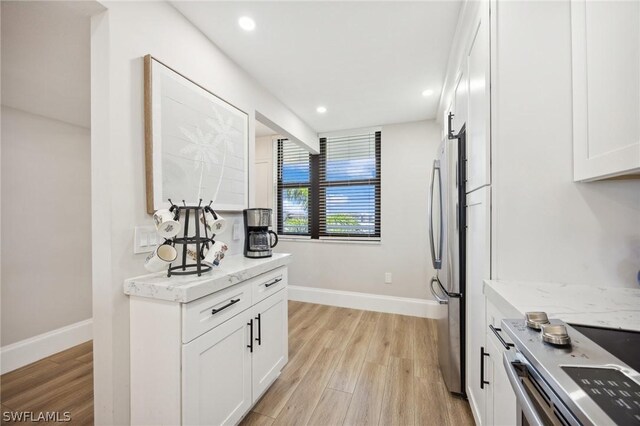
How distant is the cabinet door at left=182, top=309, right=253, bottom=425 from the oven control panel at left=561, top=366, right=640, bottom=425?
51.1 inches

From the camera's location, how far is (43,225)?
2.30 m

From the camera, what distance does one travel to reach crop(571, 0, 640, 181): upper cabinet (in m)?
0.76

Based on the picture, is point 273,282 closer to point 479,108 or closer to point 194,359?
point 194,359

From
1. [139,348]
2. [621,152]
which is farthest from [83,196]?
[621,152]

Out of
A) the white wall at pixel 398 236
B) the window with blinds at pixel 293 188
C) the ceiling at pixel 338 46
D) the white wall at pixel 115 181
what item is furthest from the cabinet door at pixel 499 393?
the window with blinds at pixel 293 188

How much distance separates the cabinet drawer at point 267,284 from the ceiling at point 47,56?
162cm

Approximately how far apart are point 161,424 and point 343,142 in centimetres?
341

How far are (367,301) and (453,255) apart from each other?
1.96 metres

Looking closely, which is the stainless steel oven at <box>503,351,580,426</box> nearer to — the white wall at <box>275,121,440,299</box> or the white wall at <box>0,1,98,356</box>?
the white wall at <box>0,1,98,356</box>

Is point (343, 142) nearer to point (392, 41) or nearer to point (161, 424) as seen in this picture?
point (392, 41)

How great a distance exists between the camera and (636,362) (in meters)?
0.54

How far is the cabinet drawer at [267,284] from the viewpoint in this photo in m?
1.61

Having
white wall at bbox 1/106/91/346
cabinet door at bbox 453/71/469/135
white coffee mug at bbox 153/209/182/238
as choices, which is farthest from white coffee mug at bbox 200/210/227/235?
white wall at bbox 1/106/91/346

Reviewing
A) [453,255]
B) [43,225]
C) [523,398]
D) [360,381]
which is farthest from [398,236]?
[43,225]
